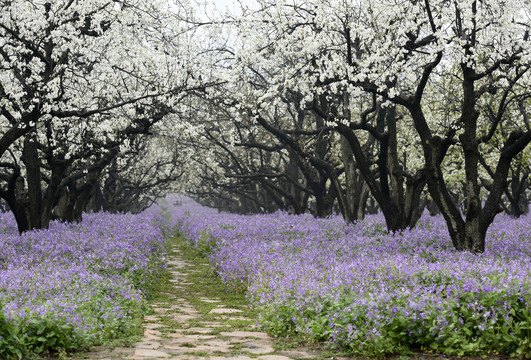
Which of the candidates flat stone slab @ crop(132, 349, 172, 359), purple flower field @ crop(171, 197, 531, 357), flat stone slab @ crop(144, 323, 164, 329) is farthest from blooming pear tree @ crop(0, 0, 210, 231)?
flat stone slab @ crop(132, 349, 172, 359)

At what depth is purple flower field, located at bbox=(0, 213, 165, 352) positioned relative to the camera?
714 cm

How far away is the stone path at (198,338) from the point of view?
24.3 feet

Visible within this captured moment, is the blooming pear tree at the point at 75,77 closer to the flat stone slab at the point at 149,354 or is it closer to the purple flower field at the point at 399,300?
the purple flower field at the point at 399,300

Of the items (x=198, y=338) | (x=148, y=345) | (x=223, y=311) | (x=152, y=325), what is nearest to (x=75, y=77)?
(x=223, y=311)

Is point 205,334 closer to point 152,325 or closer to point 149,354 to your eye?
point 152,325

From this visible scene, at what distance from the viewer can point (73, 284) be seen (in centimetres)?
936

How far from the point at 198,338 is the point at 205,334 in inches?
13.9

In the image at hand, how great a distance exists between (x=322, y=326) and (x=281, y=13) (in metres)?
11.3

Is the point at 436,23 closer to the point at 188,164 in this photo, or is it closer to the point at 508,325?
the point at 508,325

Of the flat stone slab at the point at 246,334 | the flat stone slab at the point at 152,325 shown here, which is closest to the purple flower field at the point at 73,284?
the flat stone slab at the point at 152,325

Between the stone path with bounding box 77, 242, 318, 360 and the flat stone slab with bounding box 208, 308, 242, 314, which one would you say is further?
the flat stone slab with bounding box 208, 308, 242, 314

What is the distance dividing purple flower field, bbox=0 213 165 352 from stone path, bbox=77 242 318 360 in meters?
0.43

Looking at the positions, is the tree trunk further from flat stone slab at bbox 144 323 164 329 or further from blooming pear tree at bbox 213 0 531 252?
flat stone slab at bbox 144 323 164 329

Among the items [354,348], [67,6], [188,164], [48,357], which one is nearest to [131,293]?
[48,357]
